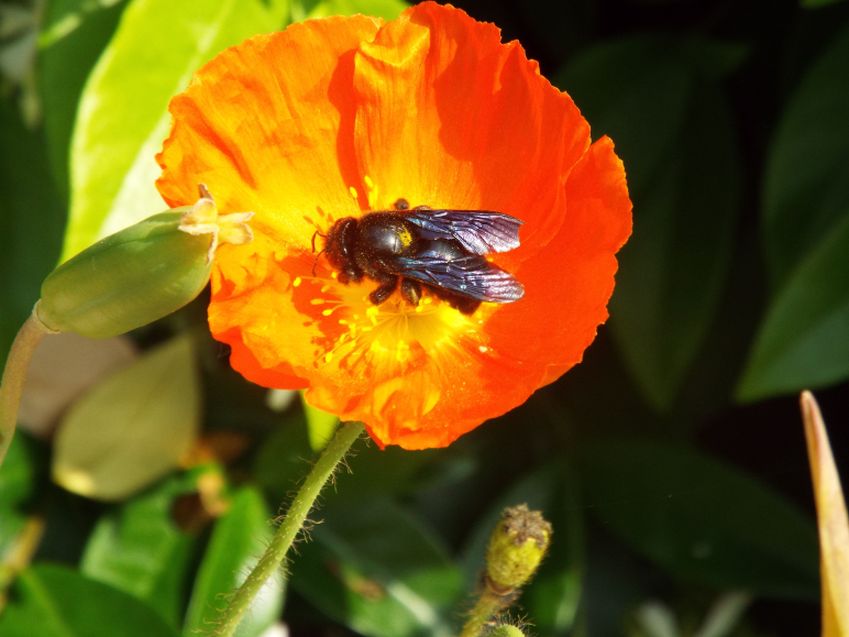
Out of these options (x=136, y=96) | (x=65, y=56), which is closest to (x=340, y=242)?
(x=136, y=96)

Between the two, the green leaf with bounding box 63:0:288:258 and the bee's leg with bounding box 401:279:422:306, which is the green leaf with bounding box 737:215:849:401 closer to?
the bee's leg with bounding box 401:279:422:306

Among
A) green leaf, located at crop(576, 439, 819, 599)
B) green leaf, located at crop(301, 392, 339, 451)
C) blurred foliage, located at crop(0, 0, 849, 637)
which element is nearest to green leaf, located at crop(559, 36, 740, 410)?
blurred foliage, located at crop(0, 0, 849, 637)

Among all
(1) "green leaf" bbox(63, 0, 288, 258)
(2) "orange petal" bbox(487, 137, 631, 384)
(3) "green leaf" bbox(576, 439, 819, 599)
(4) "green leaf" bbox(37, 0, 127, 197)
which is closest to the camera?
(2) "orange petal" bbox(487, 137, 631, 384)

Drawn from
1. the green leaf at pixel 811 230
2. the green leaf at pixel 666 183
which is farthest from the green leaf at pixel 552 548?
the green leaf at pixel 811 230

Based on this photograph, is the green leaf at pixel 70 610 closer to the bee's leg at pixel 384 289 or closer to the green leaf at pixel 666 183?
the bee's leg at pixel 384 289

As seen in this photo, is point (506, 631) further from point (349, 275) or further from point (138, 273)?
point (349, 275)
